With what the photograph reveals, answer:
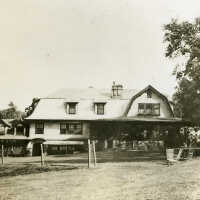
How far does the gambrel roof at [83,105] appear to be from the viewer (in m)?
43.9

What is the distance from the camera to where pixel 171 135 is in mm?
40312

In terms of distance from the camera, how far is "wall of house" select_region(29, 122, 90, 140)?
42938 mm

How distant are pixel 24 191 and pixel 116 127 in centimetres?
2887

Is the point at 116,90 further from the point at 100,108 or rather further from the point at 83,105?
the point at 83,105

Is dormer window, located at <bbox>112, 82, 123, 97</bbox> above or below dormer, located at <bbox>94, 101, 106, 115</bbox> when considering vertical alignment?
above

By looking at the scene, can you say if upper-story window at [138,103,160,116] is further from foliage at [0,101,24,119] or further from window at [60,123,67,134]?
foliage at [0,101,24,119]

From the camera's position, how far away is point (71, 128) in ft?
142

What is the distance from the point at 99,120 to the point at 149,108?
543cm

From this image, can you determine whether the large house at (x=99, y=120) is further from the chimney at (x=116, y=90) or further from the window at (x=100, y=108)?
the chimney at (x=116, y=90)

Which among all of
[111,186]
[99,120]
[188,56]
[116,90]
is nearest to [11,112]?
[116,90]

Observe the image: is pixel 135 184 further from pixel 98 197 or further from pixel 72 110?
pixel 72 110

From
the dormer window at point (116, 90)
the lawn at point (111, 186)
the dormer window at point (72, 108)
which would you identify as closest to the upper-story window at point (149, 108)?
the dormer window at point (116, 90)

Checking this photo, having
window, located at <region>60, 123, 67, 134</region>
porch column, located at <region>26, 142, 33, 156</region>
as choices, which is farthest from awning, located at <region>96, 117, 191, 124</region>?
porch column, located at <region>26, 142, 33, 156</region>

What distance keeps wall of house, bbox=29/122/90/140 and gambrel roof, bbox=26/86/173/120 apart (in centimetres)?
70
